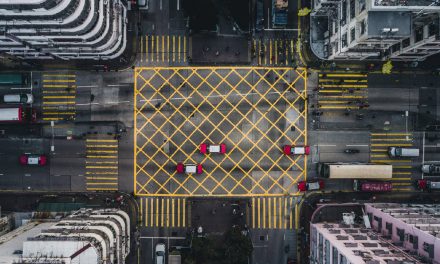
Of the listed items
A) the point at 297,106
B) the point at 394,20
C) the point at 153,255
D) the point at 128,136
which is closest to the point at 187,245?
the point at 153,255

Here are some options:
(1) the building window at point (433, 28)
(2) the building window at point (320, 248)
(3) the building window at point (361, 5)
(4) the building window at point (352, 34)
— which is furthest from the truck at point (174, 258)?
(1) the building window at point (433, 28)

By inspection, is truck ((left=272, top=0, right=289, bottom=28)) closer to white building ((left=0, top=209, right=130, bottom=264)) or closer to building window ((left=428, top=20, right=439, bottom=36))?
building window ((left=428, top=20, right=439, bottom=36))

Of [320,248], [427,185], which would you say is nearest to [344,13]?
[427,185]

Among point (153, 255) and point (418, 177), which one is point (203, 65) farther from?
point (418, 177)

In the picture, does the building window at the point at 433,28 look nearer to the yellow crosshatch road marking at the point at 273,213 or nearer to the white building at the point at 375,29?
the white building at the point at 375,29

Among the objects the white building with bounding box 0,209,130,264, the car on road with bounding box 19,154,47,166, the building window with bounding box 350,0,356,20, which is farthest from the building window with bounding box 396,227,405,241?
the car on road with bounding box 19,154,47,166

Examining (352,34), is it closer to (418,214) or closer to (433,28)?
(433,28)
